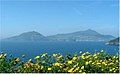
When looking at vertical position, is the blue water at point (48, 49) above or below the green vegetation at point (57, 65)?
below

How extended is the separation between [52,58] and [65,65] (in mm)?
603

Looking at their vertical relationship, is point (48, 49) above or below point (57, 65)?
below

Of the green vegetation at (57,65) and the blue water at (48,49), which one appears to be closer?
the green vegetation at (57,65)

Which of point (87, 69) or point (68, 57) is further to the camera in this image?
point (68, 57)

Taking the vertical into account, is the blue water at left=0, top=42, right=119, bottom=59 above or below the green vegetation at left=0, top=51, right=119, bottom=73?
below

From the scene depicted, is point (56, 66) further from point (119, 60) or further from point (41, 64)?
point (119, 60)

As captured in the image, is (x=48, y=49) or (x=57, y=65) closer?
(x=57, y=65)

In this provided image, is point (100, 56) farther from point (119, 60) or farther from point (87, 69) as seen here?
point (87, 69)

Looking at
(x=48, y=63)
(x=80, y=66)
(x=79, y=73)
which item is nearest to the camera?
(x=79, y=73)

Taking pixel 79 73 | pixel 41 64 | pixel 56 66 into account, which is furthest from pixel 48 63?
pixel 79 73

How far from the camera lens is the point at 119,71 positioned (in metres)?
5.78

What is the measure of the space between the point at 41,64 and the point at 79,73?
0.94 metres

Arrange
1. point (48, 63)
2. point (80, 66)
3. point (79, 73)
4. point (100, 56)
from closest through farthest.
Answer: point (79, 73) < point (80, 66) < point (48, 63) < point (100, 56)

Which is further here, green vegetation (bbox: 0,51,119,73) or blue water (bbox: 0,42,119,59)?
blue water (bbox: 0,42,119,59)
